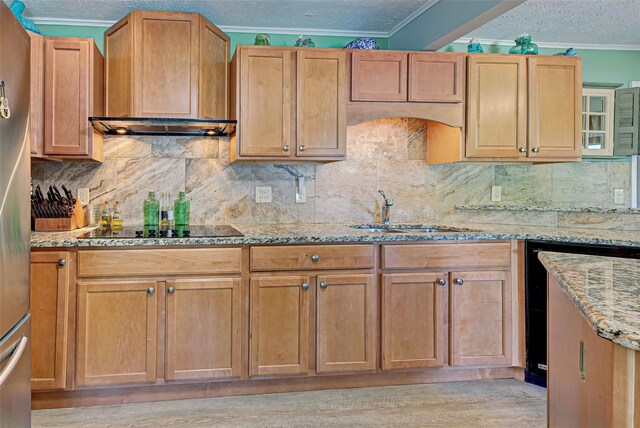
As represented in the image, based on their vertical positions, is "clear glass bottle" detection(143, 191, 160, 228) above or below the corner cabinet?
below

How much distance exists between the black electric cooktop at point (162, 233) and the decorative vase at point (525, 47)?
7.19 feet

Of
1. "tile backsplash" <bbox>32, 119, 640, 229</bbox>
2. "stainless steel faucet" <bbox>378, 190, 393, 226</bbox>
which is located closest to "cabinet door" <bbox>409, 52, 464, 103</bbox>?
"tile backsplash" <bbox>32, 119, 640, 229</bbox>

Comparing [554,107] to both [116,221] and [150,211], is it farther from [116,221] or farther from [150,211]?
[116,221]

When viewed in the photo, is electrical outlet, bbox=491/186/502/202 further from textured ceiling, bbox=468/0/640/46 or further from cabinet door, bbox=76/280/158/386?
cabinet door, bbox=76/280/158/386

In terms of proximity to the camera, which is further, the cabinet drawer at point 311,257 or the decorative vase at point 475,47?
the decorative vase at point 475,47

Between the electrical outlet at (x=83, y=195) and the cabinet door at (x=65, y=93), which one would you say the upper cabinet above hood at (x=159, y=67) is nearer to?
the cabinet door at (x=65, y=93)

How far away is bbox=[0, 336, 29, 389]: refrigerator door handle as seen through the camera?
1.31 metres

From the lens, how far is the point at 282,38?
10.7 feet

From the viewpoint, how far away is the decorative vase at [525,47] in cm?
310

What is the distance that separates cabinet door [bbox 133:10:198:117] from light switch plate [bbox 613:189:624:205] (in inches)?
121

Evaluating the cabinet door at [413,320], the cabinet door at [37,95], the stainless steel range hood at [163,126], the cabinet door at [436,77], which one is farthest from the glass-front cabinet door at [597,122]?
the cabinet door at [37,95]

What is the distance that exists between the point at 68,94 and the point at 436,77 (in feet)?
7.11

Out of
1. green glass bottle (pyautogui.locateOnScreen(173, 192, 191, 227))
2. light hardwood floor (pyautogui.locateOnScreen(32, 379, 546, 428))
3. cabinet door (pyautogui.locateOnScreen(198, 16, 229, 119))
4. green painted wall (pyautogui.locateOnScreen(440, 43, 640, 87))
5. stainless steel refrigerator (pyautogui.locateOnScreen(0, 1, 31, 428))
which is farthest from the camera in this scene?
green painted wall (pyautogui.locateOnScreen(440, 43, 640, 87))

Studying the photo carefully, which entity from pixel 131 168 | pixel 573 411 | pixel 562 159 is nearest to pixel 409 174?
pixel 562 159
